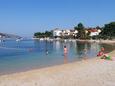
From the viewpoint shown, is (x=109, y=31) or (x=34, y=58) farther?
(x=109, y=31)

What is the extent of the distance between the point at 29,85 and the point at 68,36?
7058 inches

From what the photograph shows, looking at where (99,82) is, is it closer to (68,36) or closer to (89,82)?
(89,82)

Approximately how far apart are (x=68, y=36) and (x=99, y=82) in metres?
179

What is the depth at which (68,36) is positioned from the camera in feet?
630

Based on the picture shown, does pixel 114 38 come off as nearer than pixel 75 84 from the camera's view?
No

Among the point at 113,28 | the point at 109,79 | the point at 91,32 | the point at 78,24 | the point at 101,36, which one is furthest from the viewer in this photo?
the point at 91,32

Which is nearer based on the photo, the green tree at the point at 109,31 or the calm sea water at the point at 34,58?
the calm sea water at the point at 34,58

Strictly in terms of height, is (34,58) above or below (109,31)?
below

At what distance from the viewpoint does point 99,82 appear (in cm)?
1362

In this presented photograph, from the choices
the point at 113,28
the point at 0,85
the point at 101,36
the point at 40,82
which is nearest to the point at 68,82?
the point at 40,82

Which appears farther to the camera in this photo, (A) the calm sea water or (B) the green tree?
(B) the green tree

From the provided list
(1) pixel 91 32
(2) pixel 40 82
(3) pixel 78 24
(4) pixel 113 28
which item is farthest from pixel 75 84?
(1) pixel 91 32

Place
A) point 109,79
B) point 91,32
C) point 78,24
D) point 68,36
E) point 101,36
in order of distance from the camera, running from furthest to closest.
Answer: point 68,36 < point 91,32 < point 78,24 < point 101,36 < point 109,79

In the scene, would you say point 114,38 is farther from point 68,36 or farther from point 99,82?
point 99,82
